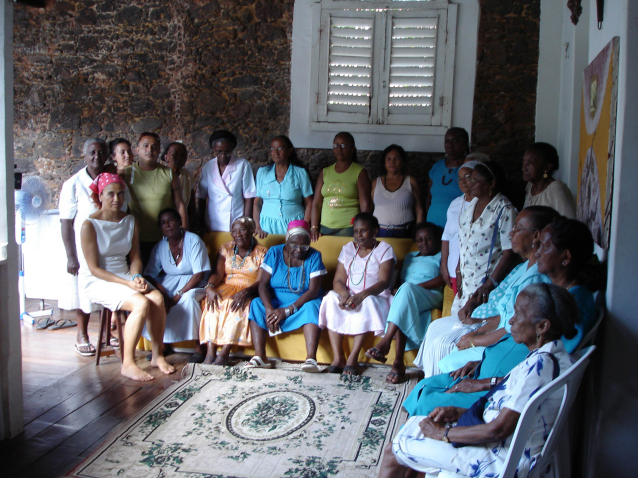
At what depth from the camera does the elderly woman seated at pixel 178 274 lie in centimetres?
396

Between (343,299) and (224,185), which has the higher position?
(224,185)

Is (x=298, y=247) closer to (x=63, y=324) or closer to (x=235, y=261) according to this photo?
(x=235, y=261)

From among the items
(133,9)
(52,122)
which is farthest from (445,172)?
(52,122)

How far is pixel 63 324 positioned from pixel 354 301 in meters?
2.78

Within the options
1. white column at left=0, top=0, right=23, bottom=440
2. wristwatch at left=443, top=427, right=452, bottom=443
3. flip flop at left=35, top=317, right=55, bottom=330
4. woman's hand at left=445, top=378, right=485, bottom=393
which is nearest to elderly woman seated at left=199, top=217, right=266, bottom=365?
white column at left=0, top=0, right=23, bottom=440

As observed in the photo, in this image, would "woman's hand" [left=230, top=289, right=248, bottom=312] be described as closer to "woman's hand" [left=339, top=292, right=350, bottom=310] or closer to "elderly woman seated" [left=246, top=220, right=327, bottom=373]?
"elderly woman seated" [left=246, top=220, right=327, bottom=373]

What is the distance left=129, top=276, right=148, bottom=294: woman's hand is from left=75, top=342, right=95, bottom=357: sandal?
2.33 ft

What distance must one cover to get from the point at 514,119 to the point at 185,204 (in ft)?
10.1

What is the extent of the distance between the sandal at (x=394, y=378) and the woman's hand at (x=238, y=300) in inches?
45.9

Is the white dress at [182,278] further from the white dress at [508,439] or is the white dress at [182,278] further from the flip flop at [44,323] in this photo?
the white dress at [508,439]

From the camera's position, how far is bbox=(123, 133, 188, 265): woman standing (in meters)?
4.24

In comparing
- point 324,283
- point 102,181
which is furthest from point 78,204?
point 324,283

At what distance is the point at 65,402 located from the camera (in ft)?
10.3

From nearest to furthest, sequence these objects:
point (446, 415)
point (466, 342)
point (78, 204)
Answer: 1. point (446, 415)
2. point (466, 342)
3. point (78, 204)
